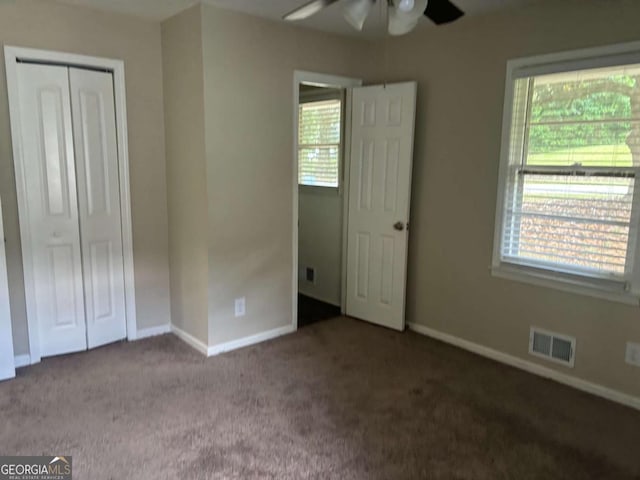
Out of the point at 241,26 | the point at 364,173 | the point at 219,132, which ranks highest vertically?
the point at 241,26

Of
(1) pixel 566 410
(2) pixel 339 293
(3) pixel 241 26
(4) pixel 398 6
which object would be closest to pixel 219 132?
(3) pixel 241 26

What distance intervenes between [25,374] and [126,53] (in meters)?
2.36

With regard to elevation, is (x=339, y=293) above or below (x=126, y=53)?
below

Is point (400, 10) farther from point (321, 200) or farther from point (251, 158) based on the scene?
point (321, 200)

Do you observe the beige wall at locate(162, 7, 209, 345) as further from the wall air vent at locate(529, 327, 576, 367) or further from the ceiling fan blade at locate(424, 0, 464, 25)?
the wall air vent at locate(529, 327, 576, 367)

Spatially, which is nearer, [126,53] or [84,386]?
[84,386]

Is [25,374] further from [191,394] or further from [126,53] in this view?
[126,53]

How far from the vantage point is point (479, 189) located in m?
3.56

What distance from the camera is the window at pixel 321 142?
457 centimetres

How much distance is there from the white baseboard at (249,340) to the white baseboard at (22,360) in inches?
48.4

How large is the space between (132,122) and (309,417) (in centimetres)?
249

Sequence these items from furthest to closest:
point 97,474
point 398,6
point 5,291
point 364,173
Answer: point 364,173 < point 5,291 < point 97,474 < point 398,6

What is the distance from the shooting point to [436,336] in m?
3.96

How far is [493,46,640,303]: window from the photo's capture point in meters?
2.85
